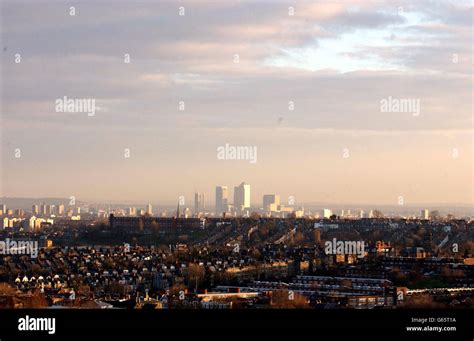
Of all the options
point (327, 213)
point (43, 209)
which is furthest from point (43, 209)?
point (327, 213)

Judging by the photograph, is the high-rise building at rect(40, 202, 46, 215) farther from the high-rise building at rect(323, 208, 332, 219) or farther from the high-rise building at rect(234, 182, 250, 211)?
the high-rise building at rect(323, 208, 332, 219)

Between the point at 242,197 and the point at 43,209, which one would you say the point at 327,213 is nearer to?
the point at 242,197

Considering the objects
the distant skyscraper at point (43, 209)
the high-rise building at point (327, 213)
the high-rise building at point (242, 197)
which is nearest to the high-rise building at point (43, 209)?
the distant skyscraper at point (43, 209)

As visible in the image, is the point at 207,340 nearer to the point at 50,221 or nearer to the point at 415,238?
the point at 415,238

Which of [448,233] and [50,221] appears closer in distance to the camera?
[448,233]

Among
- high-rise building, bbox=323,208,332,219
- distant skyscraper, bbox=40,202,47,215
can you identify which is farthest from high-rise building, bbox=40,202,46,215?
high-rise building, bbox=323,208,332,219

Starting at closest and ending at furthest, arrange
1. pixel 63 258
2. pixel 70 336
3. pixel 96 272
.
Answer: pixel 70 336 < pixel 96 272 < pixel 63 258

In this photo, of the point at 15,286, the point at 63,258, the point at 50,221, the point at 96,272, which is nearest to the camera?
the point at 15,286

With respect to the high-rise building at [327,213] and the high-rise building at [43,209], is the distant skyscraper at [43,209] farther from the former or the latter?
the high-rise building at [327,213]

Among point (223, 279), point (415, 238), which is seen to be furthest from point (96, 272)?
point (415, 238)
